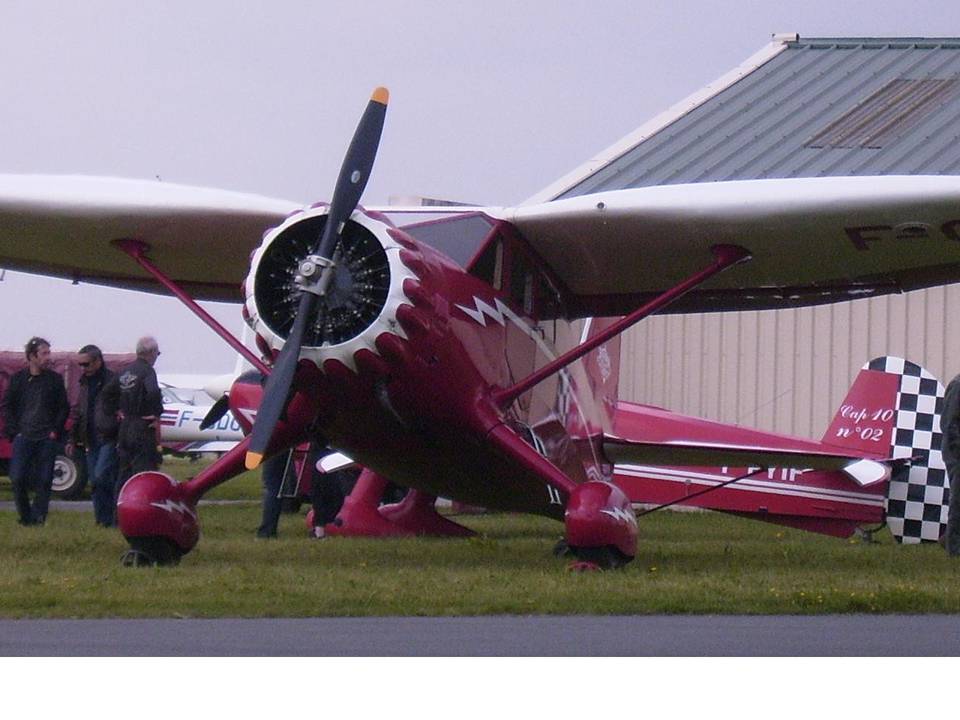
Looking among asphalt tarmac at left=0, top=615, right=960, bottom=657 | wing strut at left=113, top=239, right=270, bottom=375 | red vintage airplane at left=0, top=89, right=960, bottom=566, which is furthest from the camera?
wing strut at left=113, top=239, right=270, bottom=375

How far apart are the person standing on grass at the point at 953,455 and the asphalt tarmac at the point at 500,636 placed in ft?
15.1

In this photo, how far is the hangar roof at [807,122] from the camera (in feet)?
80.3

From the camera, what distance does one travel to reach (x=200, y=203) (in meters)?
11.7

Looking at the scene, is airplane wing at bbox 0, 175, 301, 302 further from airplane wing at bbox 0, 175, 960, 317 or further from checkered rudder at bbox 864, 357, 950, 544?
checkered rudder at bbox 864, 357, 950, 544

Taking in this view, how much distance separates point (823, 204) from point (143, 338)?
23.4 feet

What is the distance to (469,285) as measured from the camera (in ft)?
34.9

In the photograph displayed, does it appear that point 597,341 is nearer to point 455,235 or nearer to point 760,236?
point 455,235

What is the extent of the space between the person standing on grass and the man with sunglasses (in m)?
7.70

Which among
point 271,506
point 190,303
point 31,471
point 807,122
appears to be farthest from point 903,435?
point 807,122

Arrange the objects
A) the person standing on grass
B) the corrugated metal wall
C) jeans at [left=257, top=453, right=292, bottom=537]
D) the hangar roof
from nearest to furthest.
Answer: the person standing on grass < jeans at [left=257, top=453, right=292, bottom=537] < the corrugated metal wall < the hangar roof

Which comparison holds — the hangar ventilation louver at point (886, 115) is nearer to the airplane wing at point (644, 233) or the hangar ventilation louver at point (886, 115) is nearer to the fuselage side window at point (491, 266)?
the airplane wing at point (644, 233)

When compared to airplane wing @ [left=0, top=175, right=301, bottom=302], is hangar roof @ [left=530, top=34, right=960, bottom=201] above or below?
above

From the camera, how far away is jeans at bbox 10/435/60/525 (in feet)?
52.0

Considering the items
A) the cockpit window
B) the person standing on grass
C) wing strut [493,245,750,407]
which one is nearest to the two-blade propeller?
the cockpit window
